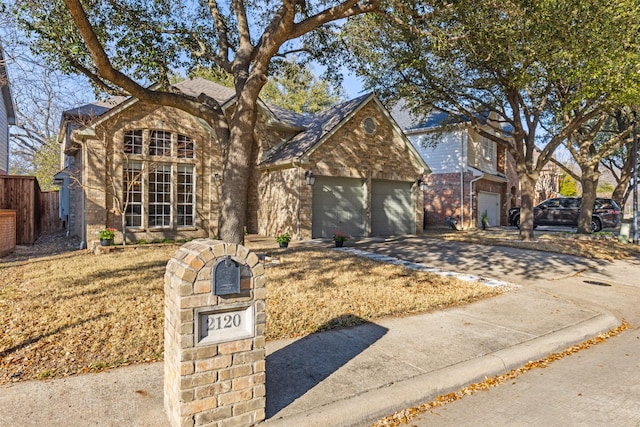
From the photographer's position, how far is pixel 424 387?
350 cm

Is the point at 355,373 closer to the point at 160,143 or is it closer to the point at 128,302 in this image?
the point at 128,302

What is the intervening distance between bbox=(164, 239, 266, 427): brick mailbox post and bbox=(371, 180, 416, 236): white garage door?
517 inches

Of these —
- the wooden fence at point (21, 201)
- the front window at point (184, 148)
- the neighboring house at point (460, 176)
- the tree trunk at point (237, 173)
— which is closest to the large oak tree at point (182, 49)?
the tree trunk at point (237, 173)

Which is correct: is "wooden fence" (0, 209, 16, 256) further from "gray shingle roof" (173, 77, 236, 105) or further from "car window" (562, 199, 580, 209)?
"car window" (562, 199, 580, 209)

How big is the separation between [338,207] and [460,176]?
899 cm

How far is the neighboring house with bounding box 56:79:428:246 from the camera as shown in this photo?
40.4 ft

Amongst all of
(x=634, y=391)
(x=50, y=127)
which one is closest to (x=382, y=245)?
(x=634, y=391)

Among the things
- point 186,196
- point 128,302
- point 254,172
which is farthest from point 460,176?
point 128,302

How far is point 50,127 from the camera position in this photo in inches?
1135

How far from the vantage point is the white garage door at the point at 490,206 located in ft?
71.5

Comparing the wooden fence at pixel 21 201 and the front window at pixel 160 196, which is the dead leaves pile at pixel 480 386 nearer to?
the front window at pixel 160 196

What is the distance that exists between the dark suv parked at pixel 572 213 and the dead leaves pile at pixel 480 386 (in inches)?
685

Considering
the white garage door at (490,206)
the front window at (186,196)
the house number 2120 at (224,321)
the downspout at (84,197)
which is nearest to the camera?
the house number 2120 at (224,321)

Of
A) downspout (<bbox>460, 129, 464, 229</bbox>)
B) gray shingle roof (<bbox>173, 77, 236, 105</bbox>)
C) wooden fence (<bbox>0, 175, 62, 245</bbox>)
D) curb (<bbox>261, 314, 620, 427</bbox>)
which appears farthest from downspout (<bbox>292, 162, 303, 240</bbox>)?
downspout (<bbox>460, 129, 464, 229</bbox>)
